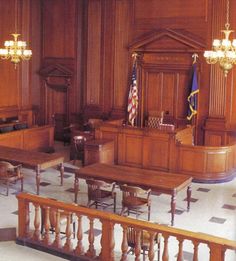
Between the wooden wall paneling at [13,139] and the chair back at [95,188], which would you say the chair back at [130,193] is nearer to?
the chair back at [95,188]

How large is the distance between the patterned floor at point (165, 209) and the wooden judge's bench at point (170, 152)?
0.37 meters

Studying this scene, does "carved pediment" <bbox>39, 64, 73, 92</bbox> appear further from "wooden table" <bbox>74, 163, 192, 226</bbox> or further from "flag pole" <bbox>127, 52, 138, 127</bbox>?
"wooden table" <bbox>74, 163, 192, 226</bbox>

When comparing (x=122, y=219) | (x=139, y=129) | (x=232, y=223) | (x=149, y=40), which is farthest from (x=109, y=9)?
(x=122, y=219)

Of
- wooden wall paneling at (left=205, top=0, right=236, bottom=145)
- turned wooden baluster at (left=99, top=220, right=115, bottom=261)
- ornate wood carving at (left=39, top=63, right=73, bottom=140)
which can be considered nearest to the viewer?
turned wooden baluster at (left=99, top=220, right=115, bottom=261)

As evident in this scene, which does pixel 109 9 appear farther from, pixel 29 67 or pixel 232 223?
pixel 232 223

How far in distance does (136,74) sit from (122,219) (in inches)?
339

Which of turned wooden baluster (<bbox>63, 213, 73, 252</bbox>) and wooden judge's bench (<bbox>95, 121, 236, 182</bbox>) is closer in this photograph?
turned wooden baluster (<bbox>63, 213, 73, 252</bbox>)

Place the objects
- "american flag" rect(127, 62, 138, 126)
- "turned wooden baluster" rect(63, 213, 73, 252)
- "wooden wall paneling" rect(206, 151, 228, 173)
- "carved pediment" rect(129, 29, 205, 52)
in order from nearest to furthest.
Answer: "turned wooden baluster" rect(63, 213, 73, 252), "wooden wall paneling" rect(206, 151, 228, 173), "carved pediment" rect(129, 29, 205, 52), "american flag" rect(127, 62, 138, 126)

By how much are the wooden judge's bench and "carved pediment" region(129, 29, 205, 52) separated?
2350 mm

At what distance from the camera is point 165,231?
19.8 feet

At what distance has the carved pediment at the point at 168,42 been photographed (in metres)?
13.5

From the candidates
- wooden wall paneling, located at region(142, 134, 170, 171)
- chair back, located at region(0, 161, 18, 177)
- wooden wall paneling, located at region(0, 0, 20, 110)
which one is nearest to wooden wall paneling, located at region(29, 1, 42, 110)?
wooden wall paneling, located at region(0, 0, 20, 110)

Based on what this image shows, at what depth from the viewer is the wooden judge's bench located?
11.4 m

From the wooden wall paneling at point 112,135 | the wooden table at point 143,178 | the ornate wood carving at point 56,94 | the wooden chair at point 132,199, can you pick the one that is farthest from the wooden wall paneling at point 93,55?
the wooden chair at point 132,199
